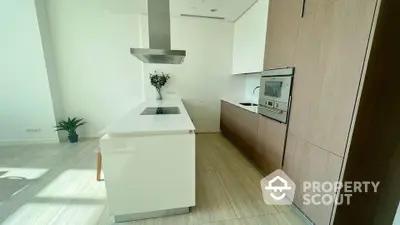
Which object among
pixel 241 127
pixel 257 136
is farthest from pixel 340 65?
pixel 241 127

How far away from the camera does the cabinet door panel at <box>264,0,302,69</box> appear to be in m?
1.84

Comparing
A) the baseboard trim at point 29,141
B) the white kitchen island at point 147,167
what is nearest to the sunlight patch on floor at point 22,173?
the baseboard trim at point 29,141

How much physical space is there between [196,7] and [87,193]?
3.30m

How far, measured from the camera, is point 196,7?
3.18m

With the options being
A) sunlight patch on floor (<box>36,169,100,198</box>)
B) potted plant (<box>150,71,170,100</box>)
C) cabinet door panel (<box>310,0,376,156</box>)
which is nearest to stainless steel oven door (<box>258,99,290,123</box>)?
cabinet door panel (<box>310,0,376,156</box>)

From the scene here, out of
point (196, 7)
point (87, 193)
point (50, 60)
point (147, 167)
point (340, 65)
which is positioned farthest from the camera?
point (50, 60)

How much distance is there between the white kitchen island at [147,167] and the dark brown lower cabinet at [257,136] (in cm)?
109

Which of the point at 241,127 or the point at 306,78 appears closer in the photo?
the point at 306,78

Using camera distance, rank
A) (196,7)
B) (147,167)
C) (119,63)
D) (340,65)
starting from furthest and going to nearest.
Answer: (119,63)
(196,7)
(147,167)
(340,65)

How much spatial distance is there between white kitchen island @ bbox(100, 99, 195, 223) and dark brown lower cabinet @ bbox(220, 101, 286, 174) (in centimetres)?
109

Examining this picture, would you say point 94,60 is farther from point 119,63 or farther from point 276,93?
point 276,93

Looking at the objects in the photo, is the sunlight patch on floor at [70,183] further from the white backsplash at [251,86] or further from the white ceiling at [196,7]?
the white backsplash at [251,86]

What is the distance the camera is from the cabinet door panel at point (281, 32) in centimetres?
184

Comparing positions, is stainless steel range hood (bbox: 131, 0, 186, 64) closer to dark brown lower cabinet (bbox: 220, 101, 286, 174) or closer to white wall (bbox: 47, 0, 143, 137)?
dark brown lower cabinet (bbox: 220, 101, 286, 174)
